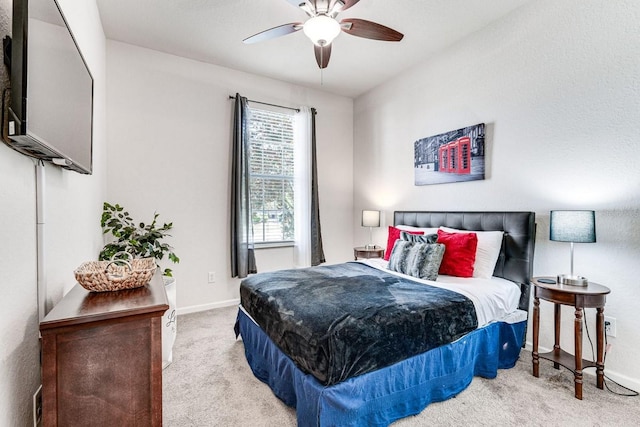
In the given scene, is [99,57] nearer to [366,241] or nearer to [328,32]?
[328,32]

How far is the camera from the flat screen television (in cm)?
89

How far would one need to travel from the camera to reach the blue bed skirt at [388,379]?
1494 millimetres

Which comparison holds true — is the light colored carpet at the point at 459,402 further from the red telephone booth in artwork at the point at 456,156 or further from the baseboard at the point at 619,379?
the red telephone booth in artwork at the point at 456,156

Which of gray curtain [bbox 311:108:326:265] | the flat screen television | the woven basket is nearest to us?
the flat screen television

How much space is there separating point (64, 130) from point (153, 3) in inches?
79.5

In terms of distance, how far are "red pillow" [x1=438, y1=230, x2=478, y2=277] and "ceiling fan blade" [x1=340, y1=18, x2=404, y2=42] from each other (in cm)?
175

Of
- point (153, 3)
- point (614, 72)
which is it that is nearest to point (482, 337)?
point (614, 72)

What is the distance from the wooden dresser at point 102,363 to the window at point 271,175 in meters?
2.94

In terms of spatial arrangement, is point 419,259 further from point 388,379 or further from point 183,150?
point 183,150

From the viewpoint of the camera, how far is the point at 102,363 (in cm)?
103

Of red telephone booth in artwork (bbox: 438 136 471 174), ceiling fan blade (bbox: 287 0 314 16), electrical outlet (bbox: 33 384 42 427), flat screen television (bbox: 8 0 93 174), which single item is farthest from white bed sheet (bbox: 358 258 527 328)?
flat screen television (bbox: 8 0 93 174)

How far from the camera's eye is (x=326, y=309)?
1764 mm

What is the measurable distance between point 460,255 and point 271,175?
8.44ft

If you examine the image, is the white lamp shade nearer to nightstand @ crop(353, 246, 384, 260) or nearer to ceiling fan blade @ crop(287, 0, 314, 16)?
nightstand @ crop(353, 246, 384, 260)
